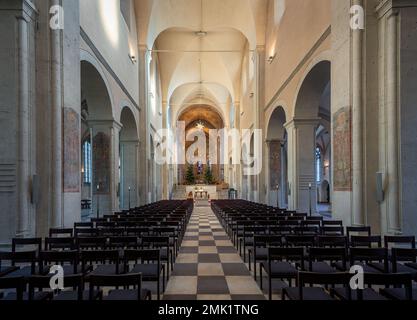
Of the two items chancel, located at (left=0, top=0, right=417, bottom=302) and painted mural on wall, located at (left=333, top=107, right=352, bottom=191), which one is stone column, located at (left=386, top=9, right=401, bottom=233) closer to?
chancel, located at (left=0, top=0, right=417, bottom=302)

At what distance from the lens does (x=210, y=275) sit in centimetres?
703

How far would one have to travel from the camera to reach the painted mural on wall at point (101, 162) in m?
16.1

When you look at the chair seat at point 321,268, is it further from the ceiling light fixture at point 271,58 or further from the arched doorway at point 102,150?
the ceiling light fixture at point 271,58

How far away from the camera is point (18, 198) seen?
8.11m

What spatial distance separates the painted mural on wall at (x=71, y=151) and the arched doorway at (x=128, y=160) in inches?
408

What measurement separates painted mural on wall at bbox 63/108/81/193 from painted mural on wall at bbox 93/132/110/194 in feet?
18.0

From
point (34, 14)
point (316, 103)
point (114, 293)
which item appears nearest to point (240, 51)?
point (316, 103)

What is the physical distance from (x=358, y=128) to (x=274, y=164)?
12809mm

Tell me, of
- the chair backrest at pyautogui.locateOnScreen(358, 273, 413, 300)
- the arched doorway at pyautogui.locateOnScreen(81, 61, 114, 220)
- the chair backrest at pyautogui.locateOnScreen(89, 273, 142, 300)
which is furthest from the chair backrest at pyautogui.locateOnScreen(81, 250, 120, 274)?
the arched doorway at pyautogui.locateOnScreen(81, 61, 114, 220)

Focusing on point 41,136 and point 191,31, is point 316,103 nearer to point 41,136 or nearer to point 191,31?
point 41,136

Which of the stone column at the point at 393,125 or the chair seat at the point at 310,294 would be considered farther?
the stone column at the point at 393,125

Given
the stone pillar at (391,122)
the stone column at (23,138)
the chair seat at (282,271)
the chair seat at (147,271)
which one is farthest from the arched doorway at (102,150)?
the chair seat at (282,271)

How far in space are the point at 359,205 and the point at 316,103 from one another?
302 inches

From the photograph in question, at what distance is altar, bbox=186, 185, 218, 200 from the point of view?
39769 millimetres
